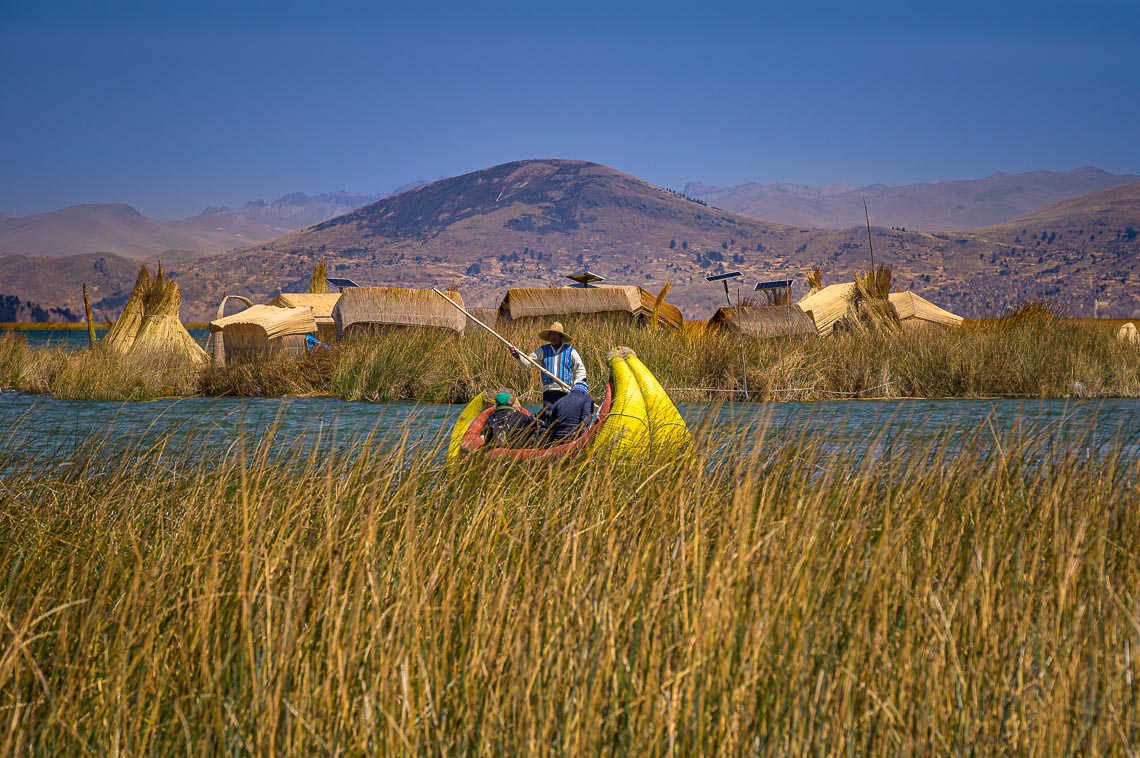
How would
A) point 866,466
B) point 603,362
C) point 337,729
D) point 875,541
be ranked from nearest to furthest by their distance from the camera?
point 337,729
point 875,541
point 866,466
point 603,362

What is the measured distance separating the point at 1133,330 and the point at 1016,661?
67.2ft

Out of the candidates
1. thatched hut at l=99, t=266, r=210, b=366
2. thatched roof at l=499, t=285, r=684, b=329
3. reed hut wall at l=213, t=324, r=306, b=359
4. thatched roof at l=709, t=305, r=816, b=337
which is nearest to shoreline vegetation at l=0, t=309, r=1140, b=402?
thatched roof at l=709, t=305, r=816, b=337

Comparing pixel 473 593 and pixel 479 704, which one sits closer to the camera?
pixel 479 704

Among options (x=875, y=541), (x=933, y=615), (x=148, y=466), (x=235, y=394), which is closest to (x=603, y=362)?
(x=235, y=394)

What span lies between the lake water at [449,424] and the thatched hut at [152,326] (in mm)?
2227

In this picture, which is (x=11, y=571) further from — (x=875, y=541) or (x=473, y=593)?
(x=875, y=541)

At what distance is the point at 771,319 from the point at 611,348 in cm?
536

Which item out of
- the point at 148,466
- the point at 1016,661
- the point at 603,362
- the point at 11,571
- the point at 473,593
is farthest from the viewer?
the point at 603,362

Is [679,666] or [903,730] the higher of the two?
[679,666]

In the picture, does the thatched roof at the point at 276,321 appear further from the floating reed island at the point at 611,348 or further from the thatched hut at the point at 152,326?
the thatched hut at the point at 152,326

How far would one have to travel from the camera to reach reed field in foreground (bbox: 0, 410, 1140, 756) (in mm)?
2777

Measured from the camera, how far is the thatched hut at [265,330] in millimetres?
22688

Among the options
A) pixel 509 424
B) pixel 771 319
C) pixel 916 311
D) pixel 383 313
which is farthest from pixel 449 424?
pixel 916 311

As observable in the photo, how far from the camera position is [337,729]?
282 centimetres
